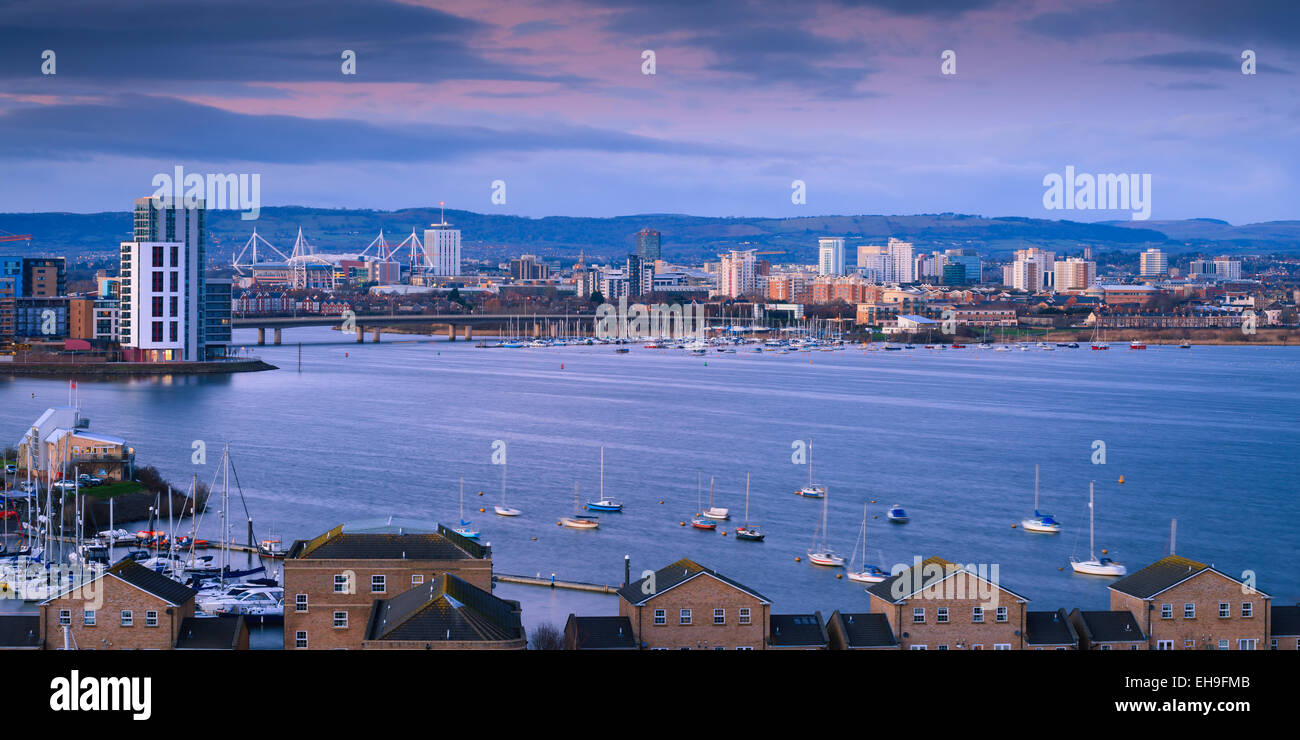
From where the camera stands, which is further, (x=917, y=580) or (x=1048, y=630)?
(x=917, y=580)

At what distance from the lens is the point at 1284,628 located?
399 cm

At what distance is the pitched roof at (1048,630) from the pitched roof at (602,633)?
1132mm

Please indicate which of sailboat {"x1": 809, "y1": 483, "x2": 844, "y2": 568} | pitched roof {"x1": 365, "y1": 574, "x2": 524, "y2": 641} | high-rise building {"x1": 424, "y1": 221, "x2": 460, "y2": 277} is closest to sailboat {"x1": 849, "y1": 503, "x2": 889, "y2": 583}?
sailboat {"x1": 809, "y1": 483, "x2": 844, "y2": 568}

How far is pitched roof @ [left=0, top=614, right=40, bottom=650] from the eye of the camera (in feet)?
11.8

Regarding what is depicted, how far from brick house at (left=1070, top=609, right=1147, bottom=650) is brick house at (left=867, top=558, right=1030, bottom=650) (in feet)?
0.60

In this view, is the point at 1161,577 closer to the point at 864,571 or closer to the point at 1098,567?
the point at 864,571

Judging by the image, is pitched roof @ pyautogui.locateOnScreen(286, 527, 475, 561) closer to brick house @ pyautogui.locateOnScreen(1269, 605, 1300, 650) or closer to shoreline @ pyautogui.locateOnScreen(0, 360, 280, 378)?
brick house @ pyautogui.locateOnScreen(1269, 605, 1300, 650)

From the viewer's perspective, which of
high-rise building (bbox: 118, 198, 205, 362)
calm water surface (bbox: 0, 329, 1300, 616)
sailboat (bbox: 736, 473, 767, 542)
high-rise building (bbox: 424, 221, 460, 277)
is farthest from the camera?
high-rise building (bbox: 424, 221, 460, 277)

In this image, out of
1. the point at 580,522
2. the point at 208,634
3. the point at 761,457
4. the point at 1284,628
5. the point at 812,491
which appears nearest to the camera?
the point at 208,634

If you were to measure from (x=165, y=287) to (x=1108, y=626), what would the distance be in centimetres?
1871

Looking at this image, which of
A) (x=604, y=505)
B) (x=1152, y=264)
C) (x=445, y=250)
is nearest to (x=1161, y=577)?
(x=604, y=505)

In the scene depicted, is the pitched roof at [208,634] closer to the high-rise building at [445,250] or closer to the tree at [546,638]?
the tree at [546,638]

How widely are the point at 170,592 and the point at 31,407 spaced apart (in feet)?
37.6

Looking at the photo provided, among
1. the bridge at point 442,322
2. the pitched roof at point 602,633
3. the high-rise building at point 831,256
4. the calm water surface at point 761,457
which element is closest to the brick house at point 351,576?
the pitched roof at point 602,633
